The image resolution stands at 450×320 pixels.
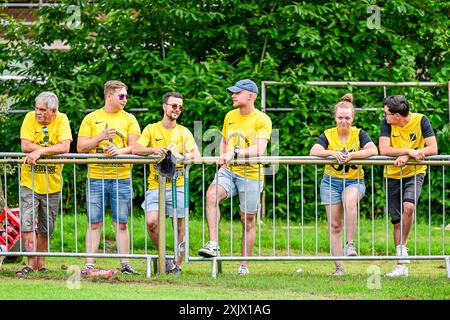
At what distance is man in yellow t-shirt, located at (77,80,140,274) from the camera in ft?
40.6

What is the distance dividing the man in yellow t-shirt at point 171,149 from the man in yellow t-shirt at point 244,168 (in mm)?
333

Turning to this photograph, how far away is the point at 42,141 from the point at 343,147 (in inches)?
119

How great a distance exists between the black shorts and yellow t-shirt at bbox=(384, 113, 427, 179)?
2.5 inches

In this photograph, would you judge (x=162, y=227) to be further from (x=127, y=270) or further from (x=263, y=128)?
(x=263, y=128)

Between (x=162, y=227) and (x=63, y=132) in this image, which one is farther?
(x=63, y=132)

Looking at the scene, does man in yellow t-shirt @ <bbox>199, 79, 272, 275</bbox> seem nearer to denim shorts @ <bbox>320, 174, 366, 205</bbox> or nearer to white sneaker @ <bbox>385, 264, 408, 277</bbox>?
denim shorts @ <bbox>320, 174, 366, 205</bbox>

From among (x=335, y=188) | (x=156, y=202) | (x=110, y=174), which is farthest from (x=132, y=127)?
(x=335, y=188)

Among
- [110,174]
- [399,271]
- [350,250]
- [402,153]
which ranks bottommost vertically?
[399,271]

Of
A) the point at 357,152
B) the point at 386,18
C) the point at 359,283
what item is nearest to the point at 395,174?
the point at 357,152

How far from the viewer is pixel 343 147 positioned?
493 inches

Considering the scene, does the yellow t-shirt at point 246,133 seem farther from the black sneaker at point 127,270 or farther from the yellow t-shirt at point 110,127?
the black sneaker at point 127,270

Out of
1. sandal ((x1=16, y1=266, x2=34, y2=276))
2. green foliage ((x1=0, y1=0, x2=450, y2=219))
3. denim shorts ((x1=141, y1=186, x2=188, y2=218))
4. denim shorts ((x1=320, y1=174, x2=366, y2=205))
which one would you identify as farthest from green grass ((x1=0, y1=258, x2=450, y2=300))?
green foliage ((x1=0, y1=0, x2=450, y2=219))

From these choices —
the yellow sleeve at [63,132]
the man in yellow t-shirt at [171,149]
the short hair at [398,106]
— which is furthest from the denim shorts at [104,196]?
the short hair at [398,106]

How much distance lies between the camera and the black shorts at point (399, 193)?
40.8 feet
